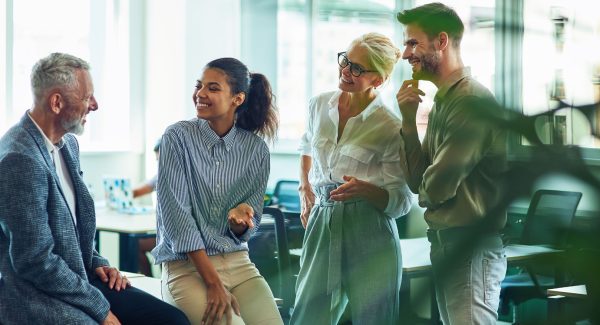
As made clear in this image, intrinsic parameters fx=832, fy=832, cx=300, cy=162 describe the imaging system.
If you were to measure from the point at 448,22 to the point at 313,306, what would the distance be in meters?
2.22

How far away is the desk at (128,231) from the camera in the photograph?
471 cm

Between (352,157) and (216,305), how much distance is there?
59 centimetres

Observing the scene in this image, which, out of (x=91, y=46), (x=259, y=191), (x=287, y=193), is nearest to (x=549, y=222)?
(x=259, y=191)

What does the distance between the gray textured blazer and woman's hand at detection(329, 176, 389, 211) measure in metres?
0.74

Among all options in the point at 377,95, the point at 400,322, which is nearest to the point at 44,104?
the point at 377,95

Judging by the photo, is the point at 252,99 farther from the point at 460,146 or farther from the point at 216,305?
the point at 460,146

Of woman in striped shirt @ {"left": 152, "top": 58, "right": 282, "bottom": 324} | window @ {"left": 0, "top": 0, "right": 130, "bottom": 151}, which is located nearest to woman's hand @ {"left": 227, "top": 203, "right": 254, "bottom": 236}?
woman in striped shirt @ {"left": 152, "top": 58, "right": 282, "bottom": 324}

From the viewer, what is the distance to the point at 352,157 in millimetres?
2459

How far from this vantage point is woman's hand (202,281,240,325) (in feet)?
7.91

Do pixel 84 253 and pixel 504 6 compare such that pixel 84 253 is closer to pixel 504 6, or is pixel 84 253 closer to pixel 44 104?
pixel 44 104

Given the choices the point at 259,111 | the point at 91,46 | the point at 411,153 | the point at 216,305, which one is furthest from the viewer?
the point at 91,46

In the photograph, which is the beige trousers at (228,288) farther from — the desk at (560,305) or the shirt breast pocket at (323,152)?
the desk at (560,305)

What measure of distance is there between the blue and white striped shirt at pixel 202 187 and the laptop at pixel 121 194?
2972 mm

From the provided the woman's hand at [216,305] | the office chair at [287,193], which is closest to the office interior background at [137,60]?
the office chair at [287,193]
